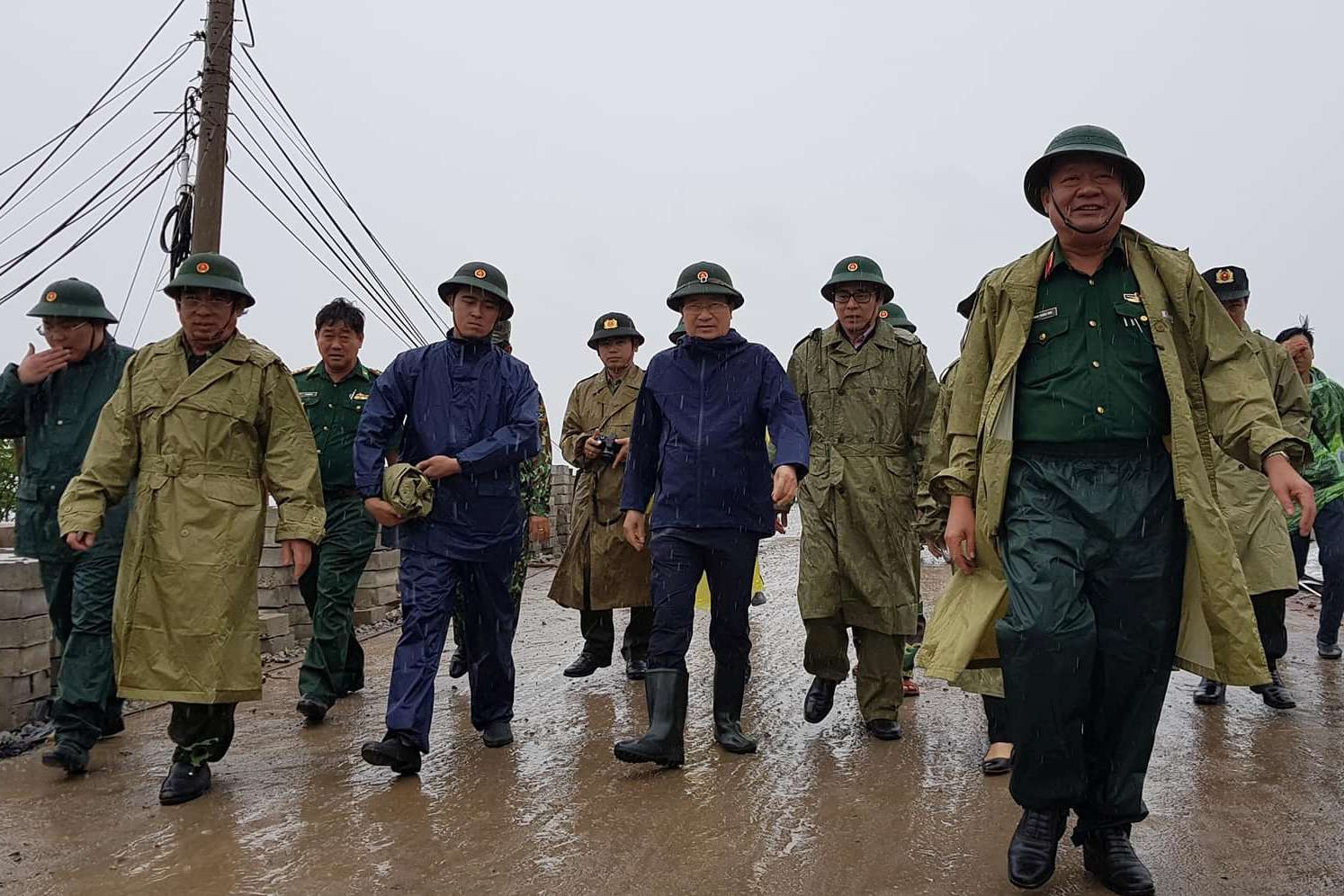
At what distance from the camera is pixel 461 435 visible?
15.9ft

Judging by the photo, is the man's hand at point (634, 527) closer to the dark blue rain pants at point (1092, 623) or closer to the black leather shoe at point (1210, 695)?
the dark blue rain pants at point (1092, 623)

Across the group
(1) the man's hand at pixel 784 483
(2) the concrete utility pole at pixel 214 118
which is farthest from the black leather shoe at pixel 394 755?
(2) the concrete utility pole at pixel 214 118

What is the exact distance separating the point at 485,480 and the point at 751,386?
1263 millimetres

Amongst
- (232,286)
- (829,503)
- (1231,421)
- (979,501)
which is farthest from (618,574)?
(1231,421)

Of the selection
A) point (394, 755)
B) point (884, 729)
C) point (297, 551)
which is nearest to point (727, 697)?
point (884, 729)

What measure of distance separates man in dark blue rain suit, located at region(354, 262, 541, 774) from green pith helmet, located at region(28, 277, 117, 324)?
1.37 m

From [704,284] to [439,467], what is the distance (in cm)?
143

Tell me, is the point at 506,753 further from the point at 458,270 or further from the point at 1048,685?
the point at 1048,685

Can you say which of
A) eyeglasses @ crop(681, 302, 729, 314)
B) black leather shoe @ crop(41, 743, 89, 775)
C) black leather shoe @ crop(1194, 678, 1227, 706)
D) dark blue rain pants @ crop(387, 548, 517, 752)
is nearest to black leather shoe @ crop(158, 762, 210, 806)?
black leather shoe @ crop(41, 743, 89, 775)

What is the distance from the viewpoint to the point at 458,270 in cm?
489

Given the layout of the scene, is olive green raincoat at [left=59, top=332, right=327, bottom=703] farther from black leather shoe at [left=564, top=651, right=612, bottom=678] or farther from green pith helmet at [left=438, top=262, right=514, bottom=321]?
black leather shoe at [left=564, top=651, right=612, bottom=678]

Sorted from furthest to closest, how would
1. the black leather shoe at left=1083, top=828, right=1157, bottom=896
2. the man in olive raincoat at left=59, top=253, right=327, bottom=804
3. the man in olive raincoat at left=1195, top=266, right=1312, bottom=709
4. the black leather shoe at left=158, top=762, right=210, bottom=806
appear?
the man in olive raincoat at left=1195, top=266, right=1312, bottom=709
the man in olive raincoat at left=59, top=253, right=327, bottom=804
the black leather shoe at left=158, top=762, right=210, bottom=806
the black leather shoe at left=1083, top=828, right=1157, bottom=896

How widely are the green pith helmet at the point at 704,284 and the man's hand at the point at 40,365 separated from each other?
2.78 m

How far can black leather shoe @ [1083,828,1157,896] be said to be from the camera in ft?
9.97
